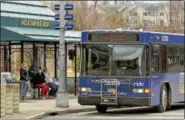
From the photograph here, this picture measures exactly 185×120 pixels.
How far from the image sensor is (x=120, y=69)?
20.2 meters

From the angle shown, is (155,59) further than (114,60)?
Yes

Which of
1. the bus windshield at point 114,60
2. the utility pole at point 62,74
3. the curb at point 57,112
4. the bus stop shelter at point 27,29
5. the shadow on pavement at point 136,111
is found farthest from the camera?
the bus stop shelter at point 27,29

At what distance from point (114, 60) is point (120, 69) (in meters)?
0.35

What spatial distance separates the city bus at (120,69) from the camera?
20141 millimetres

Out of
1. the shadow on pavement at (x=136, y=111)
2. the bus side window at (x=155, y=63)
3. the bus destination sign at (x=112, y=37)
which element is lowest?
the shadow on pavement at (x=136, y=111)

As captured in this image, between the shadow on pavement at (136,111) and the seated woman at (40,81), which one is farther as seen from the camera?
the seated woman at (40,81)

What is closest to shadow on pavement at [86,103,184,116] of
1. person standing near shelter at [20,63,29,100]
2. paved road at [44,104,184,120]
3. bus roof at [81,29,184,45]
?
paved road at [44,104,184,120]

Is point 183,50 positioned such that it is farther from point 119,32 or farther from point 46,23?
point 46,23

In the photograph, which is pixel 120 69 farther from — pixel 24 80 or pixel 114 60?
pixel 24 80

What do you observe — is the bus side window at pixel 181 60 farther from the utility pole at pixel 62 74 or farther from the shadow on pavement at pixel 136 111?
the utility pole at pixel 62 74

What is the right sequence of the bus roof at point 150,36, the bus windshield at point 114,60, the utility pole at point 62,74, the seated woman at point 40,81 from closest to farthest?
the bus windshield at point 114,60 < the bus roof at point 150,36 < the utility pole at point 62,74 < the seated woman at point 40,81

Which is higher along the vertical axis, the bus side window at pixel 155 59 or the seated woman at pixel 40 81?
the bus side window at pixel 155 59

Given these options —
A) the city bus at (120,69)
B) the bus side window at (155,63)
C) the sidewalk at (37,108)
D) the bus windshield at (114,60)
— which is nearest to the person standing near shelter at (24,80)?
the sidewalk at (37,108)

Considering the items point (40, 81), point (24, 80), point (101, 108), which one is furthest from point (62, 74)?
point (40, 81)
